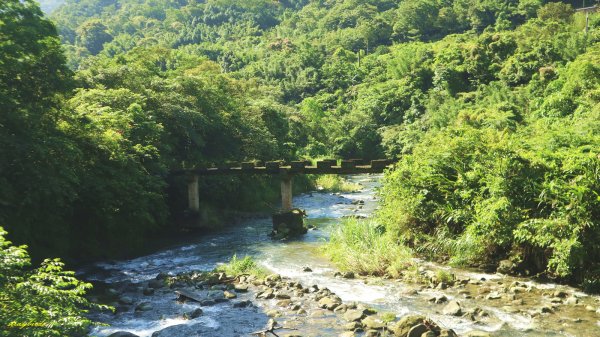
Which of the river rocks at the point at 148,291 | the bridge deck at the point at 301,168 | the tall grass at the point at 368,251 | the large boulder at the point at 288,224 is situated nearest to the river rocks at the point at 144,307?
the river rocks at the point at 148,291

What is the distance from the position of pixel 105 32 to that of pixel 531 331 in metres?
156

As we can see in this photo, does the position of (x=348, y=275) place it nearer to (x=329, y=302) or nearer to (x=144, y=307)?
(x=329, y=302)

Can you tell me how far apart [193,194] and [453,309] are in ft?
67.0

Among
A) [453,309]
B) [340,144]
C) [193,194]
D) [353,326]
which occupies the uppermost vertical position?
[340,144]

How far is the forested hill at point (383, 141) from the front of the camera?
15516 mm

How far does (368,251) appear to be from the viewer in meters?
18.0

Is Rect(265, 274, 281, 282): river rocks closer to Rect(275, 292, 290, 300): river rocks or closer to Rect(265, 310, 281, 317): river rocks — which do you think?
Rect(275, 292, 290, 300): river rocks

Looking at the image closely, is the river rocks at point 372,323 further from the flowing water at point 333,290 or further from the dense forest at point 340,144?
the dense forest at point 340,144

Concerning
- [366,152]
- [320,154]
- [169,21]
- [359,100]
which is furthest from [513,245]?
[169,21]

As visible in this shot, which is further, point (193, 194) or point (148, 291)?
point (193, 194)

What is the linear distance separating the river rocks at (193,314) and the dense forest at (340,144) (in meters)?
7.00

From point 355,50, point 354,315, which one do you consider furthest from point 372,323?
point 355,50

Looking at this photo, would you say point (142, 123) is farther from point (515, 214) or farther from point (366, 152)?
point (366, 152)

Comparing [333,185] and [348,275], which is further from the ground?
[333,185]
